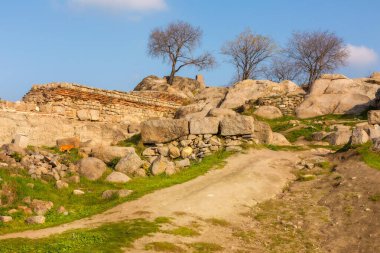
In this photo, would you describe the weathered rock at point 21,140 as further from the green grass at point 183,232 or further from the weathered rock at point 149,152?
the green grass at point 183,232

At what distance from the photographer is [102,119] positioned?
64.0ft

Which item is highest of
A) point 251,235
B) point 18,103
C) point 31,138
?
point 18,103

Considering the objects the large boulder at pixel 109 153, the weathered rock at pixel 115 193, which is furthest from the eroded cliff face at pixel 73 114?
the weathered rock at pixel 115 193

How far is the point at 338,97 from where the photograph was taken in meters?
25.8

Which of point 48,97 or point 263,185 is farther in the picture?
point 48,97

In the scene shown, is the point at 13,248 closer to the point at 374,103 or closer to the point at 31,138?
the point at 31,138

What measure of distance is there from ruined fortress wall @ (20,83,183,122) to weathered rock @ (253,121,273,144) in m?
6.80

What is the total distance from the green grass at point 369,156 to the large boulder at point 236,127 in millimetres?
4264

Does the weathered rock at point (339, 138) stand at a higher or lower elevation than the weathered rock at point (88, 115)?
lower

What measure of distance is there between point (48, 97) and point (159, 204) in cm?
1045

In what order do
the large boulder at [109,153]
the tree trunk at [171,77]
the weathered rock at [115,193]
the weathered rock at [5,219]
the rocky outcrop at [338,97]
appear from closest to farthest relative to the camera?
the weathered rock at [5,219] < the weathered rock at [115,193] < the large boulder at [109,153] < the rocky outcrop at [338,97] < the tree trunk at [171,77]

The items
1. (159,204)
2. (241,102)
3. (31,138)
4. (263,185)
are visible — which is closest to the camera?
(159,204)

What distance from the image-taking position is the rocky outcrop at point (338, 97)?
2460 centimetres

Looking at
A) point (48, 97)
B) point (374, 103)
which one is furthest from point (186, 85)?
point (48, 97)
